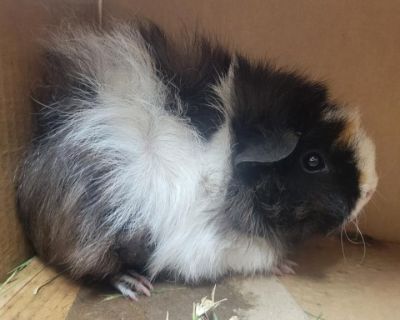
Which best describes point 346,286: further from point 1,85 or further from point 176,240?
point 1,85

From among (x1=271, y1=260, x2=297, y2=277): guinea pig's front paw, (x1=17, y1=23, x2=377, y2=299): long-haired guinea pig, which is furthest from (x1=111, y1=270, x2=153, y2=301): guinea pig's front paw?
(x1=271, y1=260, x2=297, y2=277): guinea pig's front paw

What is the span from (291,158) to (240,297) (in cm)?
42

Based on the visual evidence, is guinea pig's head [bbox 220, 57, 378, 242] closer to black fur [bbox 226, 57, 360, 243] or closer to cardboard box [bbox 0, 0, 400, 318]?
black fur [bbox 226, 57, 360, 243]

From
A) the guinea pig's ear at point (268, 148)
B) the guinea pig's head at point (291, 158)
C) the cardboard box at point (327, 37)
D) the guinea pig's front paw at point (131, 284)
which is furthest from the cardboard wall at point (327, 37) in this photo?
the guinea pig's front paw at point (131, 284)

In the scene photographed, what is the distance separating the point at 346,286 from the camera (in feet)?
4.98

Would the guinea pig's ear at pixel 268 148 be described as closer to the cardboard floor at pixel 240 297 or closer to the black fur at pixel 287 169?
the black fur at pixel 287 169

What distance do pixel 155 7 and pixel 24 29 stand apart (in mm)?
544

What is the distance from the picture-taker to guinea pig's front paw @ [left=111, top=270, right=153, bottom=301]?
136cm

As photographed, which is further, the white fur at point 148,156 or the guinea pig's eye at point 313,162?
the guinea pig's eye at point 313,162

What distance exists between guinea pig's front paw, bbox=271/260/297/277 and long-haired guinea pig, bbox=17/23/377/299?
146 mm

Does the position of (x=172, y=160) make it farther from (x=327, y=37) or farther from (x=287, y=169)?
(x=327, y=37)

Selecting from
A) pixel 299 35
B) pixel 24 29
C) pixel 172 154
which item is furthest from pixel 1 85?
pixel 299 35

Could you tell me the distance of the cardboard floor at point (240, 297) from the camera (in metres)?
1.28

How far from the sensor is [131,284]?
138cm
